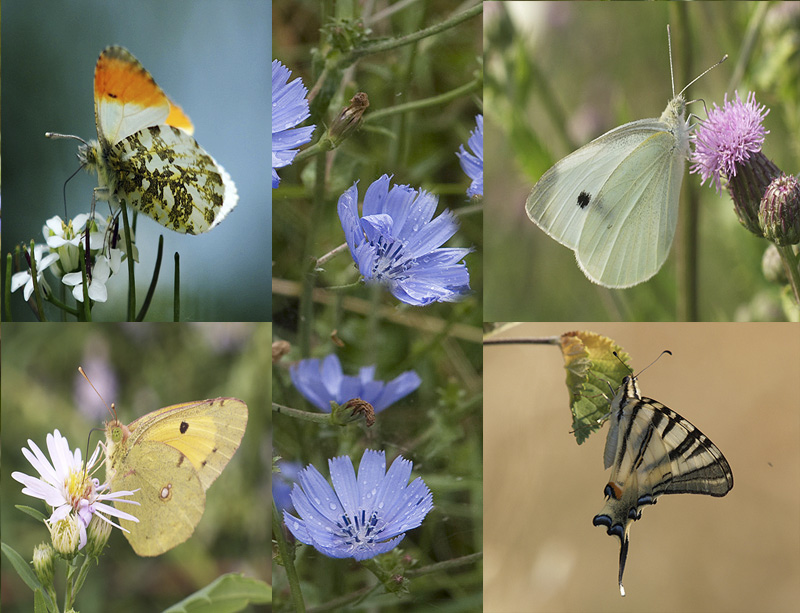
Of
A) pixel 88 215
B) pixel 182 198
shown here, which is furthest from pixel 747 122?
pixel 88 215

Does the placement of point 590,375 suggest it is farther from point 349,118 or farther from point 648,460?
point 349,118

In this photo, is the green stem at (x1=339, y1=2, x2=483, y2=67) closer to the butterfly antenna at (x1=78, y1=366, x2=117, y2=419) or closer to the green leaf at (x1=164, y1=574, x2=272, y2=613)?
the butterfly antenna at (x1=78, y1=366, x2=117, y2=419)

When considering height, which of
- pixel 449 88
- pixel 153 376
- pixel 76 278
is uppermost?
pixel 449 88

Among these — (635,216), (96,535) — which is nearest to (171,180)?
(96,535)

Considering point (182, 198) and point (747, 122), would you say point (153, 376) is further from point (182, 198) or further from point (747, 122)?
point (747, 122)

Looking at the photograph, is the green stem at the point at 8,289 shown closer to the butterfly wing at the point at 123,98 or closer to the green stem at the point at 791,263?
the butterfly wing at the point at 123,98

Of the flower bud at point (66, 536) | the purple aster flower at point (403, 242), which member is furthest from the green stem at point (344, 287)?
the flower bud at point (66, 536)
